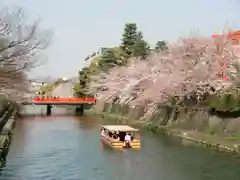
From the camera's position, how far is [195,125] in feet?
113

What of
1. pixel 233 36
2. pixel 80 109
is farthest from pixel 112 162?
pixel 80 109

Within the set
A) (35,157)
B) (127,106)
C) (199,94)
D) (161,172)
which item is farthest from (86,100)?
(161,172)

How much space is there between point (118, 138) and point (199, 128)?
22.2 feet

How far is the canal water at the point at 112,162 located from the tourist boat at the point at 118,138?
56cm

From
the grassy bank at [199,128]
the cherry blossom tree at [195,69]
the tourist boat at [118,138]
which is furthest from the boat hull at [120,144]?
the cherry blossom tree at [195,69]

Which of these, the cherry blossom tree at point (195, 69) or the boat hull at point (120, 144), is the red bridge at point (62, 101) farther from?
the boat hull at point (120, 144)

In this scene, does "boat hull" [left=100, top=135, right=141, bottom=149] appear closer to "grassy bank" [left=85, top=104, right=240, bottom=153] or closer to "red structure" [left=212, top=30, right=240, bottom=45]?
"grassy bank" [left=85, top=104, right=240, bottom=153]

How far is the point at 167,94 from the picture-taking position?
1539 inches

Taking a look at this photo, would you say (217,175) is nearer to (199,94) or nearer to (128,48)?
(199,94)

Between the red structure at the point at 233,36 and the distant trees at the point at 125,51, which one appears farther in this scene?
the distant trees at the point at 125,51

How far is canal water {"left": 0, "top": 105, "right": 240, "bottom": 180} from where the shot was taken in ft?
66.8

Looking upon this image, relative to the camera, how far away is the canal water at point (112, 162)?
802 inches

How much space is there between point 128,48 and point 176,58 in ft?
100

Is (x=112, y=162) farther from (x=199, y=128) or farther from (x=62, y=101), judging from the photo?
(x=62, y=101)
